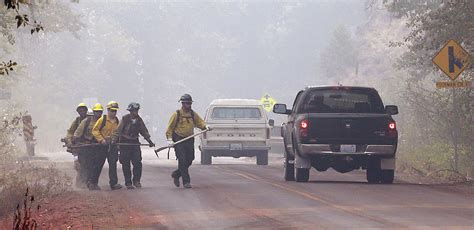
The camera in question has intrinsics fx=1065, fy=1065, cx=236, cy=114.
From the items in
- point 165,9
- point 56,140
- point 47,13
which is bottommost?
point 56,140

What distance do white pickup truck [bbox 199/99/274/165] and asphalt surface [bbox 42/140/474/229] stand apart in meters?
7.89

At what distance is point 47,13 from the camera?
140 feet

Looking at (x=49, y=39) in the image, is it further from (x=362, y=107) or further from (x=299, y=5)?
(x=362, y=107)

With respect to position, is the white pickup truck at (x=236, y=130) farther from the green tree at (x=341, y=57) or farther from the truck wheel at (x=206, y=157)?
the green tree at (x=341, y=57)

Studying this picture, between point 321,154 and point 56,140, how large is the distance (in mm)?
56130

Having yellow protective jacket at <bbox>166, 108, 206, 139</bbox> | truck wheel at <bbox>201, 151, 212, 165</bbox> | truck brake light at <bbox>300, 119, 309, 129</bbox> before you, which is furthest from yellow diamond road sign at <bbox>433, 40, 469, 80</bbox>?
truck wheel at <bbox>201, 151, 212, 165</bbox>

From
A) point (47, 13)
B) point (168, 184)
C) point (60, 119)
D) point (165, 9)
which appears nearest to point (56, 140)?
point (60, 119)

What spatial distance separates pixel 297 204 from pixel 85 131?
21.2 ft

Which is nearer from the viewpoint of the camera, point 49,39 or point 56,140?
point 56,140

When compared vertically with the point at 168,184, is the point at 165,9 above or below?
above

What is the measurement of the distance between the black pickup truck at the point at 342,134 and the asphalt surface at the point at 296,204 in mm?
471

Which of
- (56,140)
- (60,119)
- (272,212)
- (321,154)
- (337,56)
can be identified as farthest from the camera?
(337,56)

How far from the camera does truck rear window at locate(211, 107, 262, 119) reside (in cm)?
3303

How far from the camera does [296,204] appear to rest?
56.4ft
